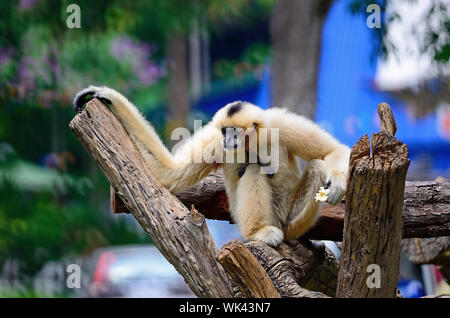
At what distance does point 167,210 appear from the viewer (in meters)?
3.15

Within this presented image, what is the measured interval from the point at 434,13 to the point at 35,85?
20.3 feet

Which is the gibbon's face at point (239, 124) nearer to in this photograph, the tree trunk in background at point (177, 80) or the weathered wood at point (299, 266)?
the weathered wood at point (299, 266)

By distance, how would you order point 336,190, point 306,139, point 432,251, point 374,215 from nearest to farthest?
point 374,215 → point 336,190 → point 306,139 → point 432,251

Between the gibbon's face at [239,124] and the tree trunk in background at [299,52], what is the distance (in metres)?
4.15

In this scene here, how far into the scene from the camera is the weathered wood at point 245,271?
2.75 m

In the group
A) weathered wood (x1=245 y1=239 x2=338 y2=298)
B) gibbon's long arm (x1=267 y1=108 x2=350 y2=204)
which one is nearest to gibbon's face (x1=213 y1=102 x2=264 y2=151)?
gibbon's long arm (x1=267 y1=108 x2=350 y2=204)

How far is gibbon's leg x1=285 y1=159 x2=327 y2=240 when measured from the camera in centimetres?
366

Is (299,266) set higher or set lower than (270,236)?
lower

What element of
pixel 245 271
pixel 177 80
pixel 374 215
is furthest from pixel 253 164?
pixel 177 80

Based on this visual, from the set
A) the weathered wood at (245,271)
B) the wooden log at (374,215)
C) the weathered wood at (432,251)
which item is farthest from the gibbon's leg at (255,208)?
the weathered wood at (432,251)

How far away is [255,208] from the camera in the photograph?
149 inches

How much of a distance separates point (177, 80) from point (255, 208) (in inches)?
354

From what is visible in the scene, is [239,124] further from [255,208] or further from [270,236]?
[270,236]

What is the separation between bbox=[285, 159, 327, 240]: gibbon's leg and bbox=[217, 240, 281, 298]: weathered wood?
3.21ft
